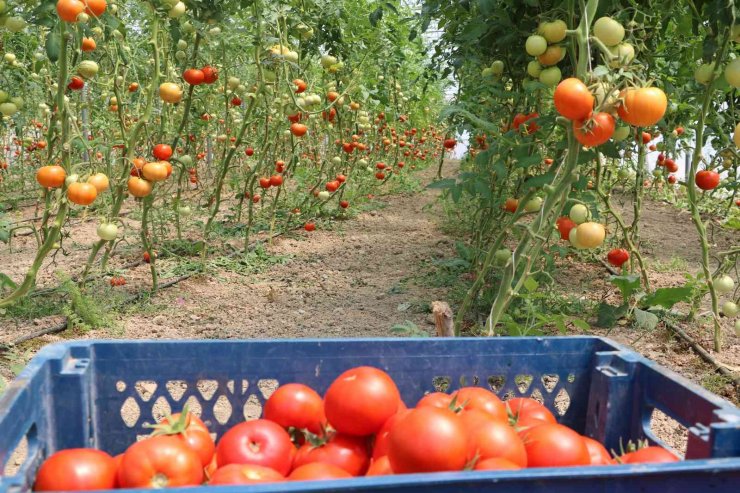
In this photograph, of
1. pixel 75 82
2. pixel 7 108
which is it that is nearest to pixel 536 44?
pixel 75 82

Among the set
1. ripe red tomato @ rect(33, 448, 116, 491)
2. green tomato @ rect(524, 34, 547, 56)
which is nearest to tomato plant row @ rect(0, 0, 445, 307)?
green tomato @ rect(524, 34, 547, 56)

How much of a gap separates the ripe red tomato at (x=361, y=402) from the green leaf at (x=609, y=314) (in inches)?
86.0

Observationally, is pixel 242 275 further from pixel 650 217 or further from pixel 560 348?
pixel 650 217

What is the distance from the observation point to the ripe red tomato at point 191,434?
104cm

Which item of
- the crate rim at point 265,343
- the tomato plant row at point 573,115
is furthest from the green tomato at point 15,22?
the crate rim at point 265,343

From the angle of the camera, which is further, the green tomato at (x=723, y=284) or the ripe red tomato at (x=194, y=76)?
the ripe red tomato at (x=194, y=76)

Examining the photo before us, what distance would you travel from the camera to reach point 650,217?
6535 mm

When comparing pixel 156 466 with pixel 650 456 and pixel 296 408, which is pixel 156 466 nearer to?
pixel 296 408

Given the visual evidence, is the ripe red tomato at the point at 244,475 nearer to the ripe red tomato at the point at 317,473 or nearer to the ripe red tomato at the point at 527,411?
the ripe red tomato at the point at 317,473

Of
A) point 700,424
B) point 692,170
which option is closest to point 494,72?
point 692,170

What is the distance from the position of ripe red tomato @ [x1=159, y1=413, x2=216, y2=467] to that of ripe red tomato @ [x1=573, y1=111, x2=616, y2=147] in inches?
44.6

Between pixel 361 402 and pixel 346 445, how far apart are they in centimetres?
10

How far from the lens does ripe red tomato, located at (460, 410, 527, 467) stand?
3.09 feet

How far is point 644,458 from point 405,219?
18.1ft
